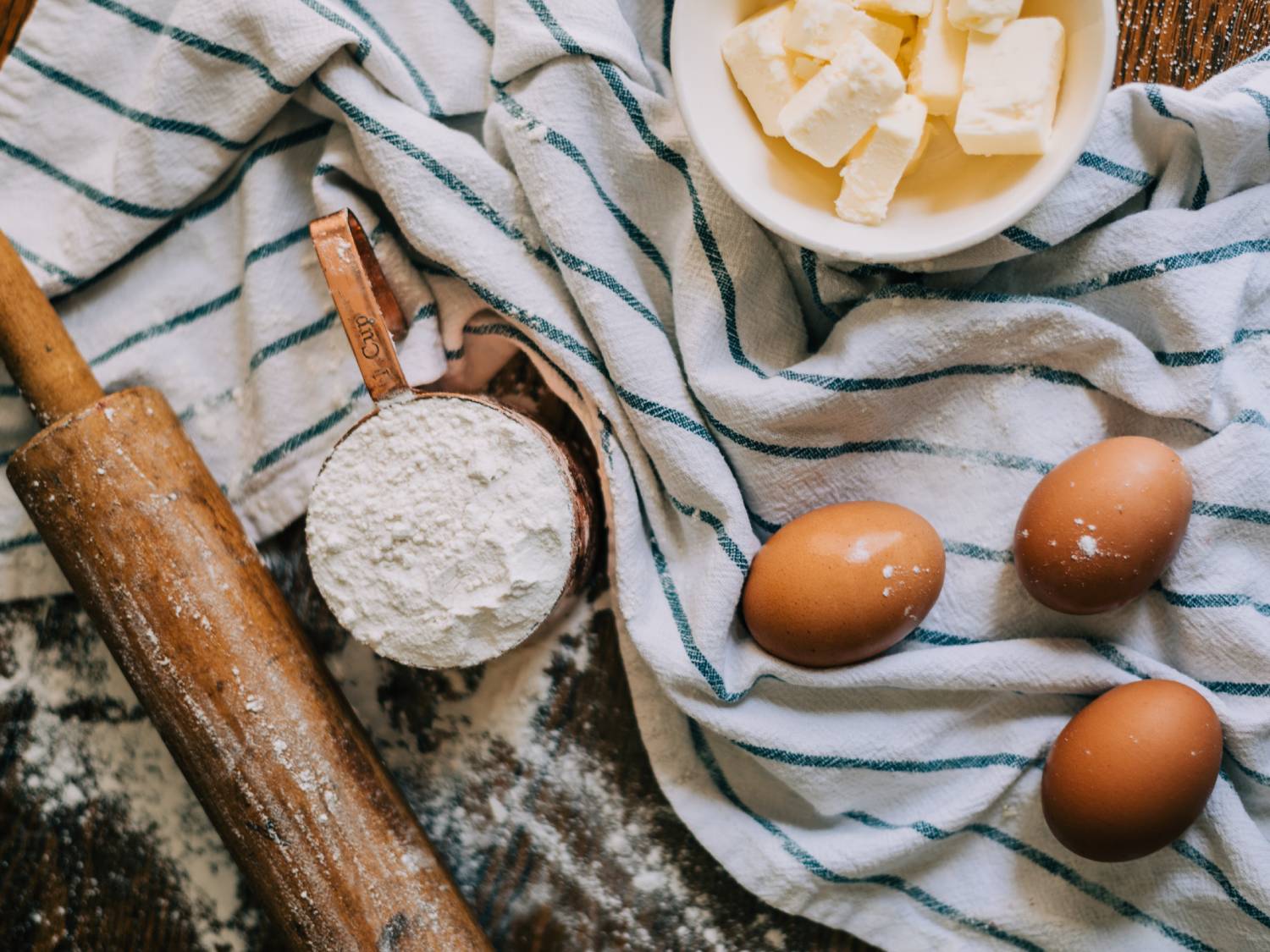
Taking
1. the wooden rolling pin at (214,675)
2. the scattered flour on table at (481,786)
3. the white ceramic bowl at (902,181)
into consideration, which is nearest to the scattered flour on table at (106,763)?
the scattered flour on table at (481,786)

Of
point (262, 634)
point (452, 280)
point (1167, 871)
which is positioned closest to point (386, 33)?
point (452, 280)

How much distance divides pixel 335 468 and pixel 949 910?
0.60 m

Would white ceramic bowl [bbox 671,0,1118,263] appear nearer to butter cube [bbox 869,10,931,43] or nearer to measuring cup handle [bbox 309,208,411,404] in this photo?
butter cube [bbox 869,10,931,43]

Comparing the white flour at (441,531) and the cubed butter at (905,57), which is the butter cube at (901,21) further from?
the white flour at (441,531)

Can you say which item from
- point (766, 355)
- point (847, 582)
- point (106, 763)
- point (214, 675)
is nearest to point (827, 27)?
point (766, 355)

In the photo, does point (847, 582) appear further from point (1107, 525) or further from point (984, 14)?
point (984, 14)

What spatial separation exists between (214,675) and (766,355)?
1.62 ft

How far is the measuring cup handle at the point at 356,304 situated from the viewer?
69cm

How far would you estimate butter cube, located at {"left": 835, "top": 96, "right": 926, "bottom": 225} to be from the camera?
2.12ft

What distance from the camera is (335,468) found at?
0.72 metres

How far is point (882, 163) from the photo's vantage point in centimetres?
66

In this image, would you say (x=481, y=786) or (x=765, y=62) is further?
(x=481, y=786)

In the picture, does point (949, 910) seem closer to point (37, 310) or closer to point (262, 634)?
point (262, 634)

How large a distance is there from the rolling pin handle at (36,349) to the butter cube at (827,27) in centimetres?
59
